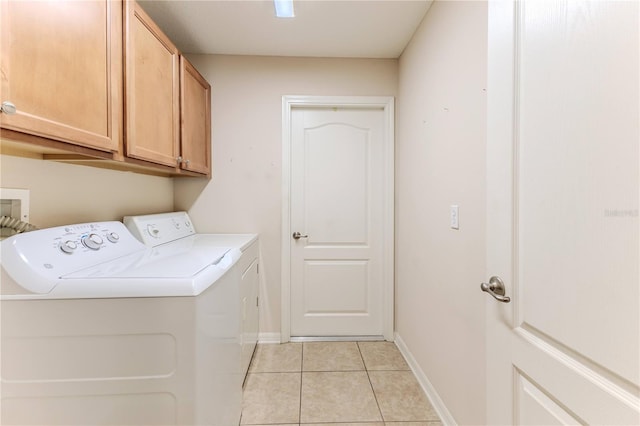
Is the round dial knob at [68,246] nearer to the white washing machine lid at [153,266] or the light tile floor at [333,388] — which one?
the white washing machine lid at [153,266]

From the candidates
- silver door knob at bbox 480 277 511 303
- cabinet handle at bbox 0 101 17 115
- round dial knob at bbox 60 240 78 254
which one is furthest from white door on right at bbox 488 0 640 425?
round dial knob at bbox 60 240 78 254

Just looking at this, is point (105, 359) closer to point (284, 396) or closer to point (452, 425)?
point (284, 396)

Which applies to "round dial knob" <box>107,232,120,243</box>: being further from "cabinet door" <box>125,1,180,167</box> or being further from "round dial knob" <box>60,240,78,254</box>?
"cabinet door" <box>125,1,180,167</box>

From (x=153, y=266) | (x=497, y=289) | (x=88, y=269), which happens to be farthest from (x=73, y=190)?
(x=497, y=289)

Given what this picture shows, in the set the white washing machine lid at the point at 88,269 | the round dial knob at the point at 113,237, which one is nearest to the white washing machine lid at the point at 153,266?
the white washing machine lid at the point at 88,269

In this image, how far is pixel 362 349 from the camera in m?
2.27

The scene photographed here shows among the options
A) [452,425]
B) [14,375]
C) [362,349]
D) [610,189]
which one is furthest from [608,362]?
[362,349]

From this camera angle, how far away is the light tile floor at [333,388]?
1555mm

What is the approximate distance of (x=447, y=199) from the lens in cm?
149

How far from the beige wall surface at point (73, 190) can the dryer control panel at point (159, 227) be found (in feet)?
0.49

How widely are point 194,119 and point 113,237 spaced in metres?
1.03

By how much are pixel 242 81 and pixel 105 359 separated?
215cm

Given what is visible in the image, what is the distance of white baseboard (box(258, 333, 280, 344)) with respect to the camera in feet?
7.79

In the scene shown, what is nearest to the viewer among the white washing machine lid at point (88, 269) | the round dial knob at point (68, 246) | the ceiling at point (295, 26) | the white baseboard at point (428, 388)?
the white washing machine lid at point (88, 269)
